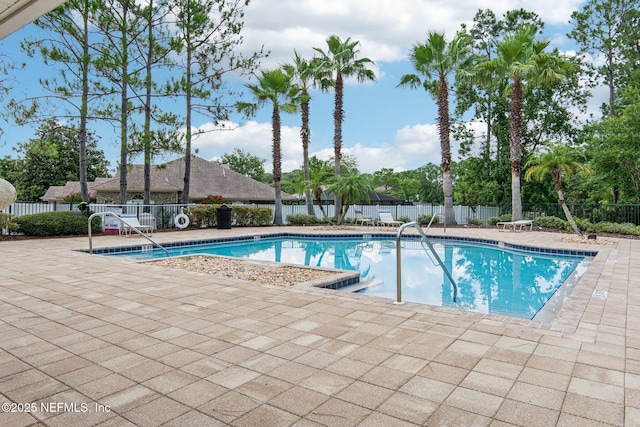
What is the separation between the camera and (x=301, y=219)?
1870cm

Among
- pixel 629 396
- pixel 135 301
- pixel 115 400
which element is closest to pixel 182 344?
pixel 115 400

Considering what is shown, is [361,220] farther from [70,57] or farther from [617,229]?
[70,57]

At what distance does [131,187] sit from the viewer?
25.6 metres

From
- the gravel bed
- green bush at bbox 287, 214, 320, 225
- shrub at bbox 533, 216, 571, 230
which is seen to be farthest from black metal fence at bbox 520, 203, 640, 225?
the gravel bed

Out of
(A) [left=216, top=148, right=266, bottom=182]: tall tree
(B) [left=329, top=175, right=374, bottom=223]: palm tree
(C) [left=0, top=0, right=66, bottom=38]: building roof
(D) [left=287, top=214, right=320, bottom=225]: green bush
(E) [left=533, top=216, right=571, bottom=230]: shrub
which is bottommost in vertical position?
(E) [left=533, top=216, right=571, bottom=230]: shrub

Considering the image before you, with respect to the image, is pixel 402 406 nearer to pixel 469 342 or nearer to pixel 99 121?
pixel 469 342

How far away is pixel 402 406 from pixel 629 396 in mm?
1296

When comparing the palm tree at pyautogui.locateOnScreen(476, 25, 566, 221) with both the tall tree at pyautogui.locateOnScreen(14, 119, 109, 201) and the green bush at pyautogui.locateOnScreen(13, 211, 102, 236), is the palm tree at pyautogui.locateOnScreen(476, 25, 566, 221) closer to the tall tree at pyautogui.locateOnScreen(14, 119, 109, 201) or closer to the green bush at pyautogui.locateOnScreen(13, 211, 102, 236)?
the green bush at pyautogui.locateOnScreen(13, 211, 102, 236)

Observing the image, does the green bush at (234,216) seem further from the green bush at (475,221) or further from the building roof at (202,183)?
the building roof at (202,183)

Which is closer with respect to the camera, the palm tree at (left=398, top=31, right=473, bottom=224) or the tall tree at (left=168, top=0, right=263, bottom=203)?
the tall tree at (left=168, top=0, right=263, bottom=203)

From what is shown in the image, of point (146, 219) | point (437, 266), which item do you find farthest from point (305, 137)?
point (437, 266)

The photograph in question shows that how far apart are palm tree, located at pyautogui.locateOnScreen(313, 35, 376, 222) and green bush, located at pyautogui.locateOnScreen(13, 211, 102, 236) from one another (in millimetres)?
10971

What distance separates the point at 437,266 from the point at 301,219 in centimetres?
1044

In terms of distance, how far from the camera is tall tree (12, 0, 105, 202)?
43.5 feet
